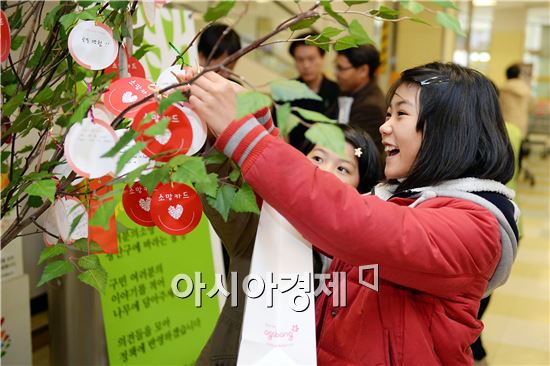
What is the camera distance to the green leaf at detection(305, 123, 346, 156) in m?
0.76

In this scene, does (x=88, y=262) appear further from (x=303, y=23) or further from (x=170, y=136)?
(x=303, y=23)

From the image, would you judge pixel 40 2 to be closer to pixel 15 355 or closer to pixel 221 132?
pixel 221 132

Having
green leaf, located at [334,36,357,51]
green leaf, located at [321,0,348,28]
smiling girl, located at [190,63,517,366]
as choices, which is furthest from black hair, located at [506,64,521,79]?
green leaf, located at [321,0,348,28]

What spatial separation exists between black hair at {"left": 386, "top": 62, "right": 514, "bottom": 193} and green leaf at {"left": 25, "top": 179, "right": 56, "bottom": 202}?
702 mm

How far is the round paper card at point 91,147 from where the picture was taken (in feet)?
3.12

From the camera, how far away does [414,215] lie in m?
1.00

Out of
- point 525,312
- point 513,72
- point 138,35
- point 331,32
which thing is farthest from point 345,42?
point 513,72

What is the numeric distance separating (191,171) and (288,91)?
7.7 inches

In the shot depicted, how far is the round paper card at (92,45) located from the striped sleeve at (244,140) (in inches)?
13.3

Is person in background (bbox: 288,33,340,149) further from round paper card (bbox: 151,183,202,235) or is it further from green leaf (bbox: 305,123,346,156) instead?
green leaf (bbox: 305,123,346,156)

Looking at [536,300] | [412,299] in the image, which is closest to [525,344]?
[536,300]

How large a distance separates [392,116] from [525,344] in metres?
2.67

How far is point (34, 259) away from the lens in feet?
9.91

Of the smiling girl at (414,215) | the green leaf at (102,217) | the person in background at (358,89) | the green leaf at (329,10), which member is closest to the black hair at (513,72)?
the person in background at (358,89)
